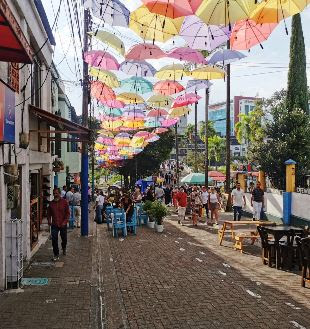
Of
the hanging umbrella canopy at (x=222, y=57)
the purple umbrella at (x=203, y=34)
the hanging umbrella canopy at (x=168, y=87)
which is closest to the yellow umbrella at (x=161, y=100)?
the hanging umbrella canopy at (x=168, y=87)

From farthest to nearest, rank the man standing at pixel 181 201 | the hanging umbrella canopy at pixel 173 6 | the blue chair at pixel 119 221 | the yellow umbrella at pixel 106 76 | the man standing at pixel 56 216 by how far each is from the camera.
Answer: the man standing at pixel 181 201
the blue chair at pixel 119 221
the yellow umbrella at pixel 106 76
the man standing at pixel 56 216
the hanging umbrella canopy at pixel 173 6

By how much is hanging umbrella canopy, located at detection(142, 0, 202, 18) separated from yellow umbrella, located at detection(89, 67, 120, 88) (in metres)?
7.31

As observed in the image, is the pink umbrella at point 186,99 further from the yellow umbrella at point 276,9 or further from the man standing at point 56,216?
the yellow umbrella at point 276,9

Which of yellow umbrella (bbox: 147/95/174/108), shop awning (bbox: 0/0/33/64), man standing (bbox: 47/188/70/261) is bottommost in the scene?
man standing (bbox: 47/188/70/261)

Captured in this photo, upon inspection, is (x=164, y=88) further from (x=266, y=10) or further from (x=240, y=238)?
(x=266, y=10)

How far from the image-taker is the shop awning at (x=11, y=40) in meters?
4.90

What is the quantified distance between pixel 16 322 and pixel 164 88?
422 inches

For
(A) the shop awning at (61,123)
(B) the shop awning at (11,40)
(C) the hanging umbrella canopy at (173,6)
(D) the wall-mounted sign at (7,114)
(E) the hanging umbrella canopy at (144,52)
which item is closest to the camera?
(B) the shop awning at (11,40)

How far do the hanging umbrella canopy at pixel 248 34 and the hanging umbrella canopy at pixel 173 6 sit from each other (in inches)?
74.3

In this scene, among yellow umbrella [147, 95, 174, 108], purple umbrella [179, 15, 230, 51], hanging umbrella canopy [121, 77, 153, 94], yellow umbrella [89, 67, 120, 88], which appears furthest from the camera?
yellow umbrella [147, 95, 174, 108]

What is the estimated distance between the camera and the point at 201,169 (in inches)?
2857

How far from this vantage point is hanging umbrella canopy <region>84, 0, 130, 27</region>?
10172 mm

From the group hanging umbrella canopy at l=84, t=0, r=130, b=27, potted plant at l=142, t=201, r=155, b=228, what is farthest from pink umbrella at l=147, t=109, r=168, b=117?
hanging umbrella canopy at l=84, t=0, r=130, b=27

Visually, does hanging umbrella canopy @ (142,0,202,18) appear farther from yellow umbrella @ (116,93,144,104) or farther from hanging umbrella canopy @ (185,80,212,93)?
yellow umbrella @ (116,93,144,104)
